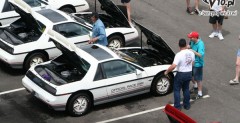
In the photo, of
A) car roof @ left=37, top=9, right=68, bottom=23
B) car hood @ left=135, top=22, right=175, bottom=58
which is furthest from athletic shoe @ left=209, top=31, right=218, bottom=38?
car roof @ left=37, top=9, right=68, bottom=23

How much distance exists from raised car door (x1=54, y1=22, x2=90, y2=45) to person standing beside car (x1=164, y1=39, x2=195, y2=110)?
3.50 meters

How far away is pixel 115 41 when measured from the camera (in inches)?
669

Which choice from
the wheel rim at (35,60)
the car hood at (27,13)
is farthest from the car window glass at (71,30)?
the wheel rim at (35,60)

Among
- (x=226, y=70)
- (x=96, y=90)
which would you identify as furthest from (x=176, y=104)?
(x=226, y=70)

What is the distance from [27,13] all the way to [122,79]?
11.7 ft

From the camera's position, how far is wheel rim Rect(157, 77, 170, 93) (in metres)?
14.3

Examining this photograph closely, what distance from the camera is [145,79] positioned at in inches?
548

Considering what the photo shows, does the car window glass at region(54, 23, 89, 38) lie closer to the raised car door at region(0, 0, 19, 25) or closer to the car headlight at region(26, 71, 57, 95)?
the raised car door at region(0, 0, 19, 25)

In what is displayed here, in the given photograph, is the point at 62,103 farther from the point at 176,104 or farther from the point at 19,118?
the point at 176,104

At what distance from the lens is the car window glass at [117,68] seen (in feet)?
44.0

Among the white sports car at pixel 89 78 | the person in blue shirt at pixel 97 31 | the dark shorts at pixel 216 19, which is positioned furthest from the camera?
the dark shorts at pixel 216 19

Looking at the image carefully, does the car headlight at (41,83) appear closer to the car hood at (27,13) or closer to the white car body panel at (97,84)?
the white car body panel at (97,84)

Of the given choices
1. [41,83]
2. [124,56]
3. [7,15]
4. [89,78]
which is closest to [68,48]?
[89,78]

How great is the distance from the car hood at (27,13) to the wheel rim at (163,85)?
381 cm
